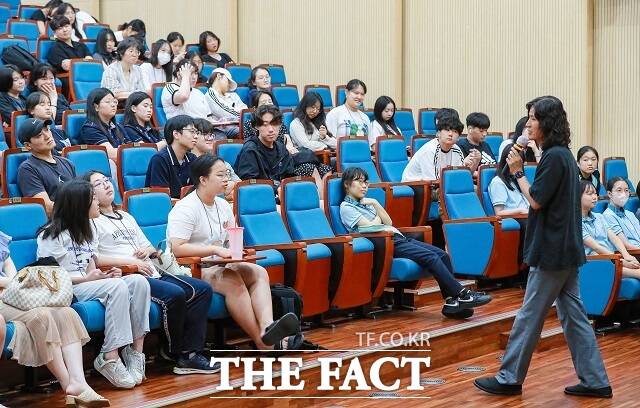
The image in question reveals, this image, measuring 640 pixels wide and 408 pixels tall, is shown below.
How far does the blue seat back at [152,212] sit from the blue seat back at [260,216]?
0.69ft

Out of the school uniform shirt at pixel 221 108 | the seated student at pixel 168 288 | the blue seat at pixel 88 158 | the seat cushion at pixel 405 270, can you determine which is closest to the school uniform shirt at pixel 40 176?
the blue seat at pixel 88 158

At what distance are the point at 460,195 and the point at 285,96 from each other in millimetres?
1455

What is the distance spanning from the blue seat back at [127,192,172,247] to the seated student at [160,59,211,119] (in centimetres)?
129

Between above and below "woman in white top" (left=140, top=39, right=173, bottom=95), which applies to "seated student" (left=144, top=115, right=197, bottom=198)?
below

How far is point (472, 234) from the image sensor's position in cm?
333

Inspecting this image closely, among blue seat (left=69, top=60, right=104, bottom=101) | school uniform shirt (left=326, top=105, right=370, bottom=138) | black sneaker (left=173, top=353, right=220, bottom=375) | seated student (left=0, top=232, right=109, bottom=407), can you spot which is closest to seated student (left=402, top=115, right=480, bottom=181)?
school uniform shirt (left=326, top=105, right=370, bottom=138)

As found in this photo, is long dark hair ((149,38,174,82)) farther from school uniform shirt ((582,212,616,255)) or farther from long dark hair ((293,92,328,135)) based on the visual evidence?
school uniform shirt ((582,212,616,255))

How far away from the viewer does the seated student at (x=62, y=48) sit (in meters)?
4.36

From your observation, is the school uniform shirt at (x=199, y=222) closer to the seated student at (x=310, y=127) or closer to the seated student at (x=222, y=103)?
the seated student at (x=310, y=127)

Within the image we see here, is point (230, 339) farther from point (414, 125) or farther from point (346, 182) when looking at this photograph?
point (414, 125)

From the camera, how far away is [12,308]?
81.3 inches

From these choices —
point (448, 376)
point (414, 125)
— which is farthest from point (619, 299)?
point (414, 125)

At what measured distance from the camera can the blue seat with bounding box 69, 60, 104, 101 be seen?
4066 millimetres

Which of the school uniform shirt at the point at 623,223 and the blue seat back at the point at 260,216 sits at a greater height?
the blue seat back at the point at 260,216
